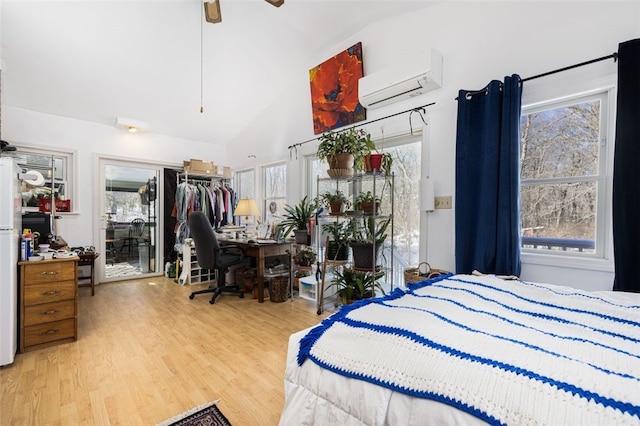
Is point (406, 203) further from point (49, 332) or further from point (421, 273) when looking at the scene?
point (49, 332)

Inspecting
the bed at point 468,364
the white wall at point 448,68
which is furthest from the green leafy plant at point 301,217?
the bed at point 468,364

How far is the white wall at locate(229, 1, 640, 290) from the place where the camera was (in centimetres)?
184

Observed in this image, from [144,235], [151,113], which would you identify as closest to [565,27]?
[151,113]

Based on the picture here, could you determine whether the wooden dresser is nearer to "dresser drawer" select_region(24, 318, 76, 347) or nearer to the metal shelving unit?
"dresser drawer" select_region(24, 318, 76, 347)

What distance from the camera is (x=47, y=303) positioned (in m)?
2.31

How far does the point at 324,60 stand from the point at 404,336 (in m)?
3.41

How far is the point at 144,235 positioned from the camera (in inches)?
185

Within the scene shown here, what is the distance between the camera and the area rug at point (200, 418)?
1475 mm

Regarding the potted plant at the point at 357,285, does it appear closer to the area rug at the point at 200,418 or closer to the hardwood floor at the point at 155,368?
the hardwood floor at the point at 155,368

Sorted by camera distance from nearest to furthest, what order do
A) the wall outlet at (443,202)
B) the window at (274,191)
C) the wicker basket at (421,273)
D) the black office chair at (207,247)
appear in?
1. the wicker basket at (421,273)
2. the wall outlet at (443,202)
3. the black office chair at (207,247)
4. the window at (274,191)

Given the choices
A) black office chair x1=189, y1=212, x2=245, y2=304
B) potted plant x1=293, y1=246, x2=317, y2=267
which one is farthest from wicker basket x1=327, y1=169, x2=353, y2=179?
black office chair x1=189, y1=212, x2=245, y2=304

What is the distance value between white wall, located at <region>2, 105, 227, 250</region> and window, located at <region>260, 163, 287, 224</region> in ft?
5.49

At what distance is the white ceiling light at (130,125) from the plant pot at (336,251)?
11.1 feet

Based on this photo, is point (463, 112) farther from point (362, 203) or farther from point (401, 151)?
point (362, 203)
